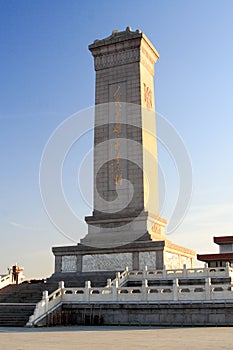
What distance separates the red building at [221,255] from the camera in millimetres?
32725

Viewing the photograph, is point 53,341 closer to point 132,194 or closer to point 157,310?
point 157,310

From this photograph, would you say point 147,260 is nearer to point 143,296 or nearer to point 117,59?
→ point 143,296

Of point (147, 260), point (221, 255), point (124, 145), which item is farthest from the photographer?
point (221, 255)

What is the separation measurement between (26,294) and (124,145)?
33.0ft

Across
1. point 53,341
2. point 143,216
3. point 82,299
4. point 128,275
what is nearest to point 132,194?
point 143,216

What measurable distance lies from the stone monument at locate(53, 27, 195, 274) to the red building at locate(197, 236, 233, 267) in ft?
24.6

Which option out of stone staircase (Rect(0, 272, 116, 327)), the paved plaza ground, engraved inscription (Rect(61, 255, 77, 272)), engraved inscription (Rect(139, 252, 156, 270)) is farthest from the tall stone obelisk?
the paved plaza ground

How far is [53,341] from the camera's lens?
29.8 feet

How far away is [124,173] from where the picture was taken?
24.3 metres

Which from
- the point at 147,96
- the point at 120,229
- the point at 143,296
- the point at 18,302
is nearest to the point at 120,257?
the point at 120,229

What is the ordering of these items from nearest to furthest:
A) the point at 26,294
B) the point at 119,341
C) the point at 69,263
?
the point at 119,341, the point at 26,294, the point at 69,263

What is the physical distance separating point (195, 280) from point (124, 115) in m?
10.8

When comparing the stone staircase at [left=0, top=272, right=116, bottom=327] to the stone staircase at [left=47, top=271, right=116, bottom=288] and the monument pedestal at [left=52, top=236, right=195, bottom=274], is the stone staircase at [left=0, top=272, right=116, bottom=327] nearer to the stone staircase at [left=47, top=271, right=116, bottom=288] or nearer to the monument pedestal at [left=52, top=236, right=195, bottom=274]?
the stone staircase at [left=47, top=271, right=116, bottom=288]

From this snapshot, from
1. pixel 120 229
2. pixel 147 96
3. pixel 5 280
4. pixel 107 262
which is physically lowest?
pixel 5 280
